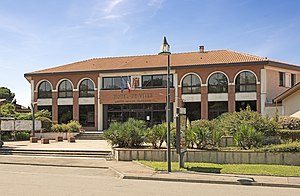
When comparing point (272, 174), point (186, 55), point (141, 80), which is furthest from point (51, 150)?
point (186, 55)

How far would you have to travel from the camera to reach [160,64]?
127 ft

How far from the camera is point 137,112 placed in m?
39.3

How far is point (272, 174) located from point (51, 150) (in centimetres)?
1311

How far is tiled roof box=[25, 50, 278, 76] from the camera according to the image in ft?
122

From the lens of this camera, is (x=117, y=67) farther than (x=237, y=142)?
Yes

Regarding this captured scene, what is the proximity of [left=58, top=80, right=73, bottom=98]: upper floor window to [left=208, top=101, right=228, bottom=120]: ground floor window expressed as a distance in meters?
15.8

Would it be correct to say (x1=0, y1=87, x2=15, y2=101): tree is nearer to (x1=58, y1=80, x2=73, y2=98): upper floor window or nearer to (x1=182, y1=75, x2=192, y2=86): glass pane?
(x1=58, y1=80, x2=73, y2=98): upper floor window

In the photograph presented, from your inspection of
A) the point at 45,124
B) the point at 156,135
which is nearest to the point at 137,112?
the point at 45,124

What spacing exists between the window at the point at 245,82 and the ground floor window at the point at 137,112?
25.8ft

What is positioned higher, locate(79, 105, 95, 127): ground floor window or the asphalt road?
locate(79, 105, 95, 127): ground floor window

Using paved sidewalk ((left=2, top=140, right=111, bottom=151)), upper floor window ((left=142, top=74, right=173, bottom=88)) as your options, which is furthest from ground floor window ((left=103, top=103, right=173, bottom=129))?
paved sidewalk ((left=2, top=140, right=111, bottom=151))

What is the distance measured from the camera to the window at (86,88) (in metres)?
40.9

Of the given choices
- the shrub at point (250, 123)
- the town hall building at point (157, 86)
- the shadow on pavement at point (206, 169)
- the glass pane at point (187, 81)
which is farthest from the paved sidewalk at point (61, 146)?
the glass pane at point (187, 81)

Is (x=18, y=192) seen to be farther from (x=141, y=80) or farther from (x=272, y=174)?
(x=141, y=80)
